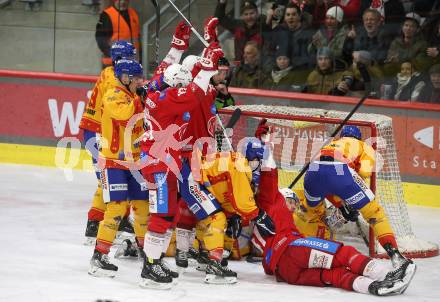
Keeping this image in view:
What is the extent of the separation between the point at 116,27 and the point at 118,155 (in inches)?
170

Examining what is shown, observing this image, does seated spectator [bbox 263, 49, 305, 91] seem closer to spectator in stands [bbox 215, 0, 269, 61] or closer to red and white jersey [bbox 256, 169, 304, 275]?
spectator in stands [bbox 215, 0, 269, 61]

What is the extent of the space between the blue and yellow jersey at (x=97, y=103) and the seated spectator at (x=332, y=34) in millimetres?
3115

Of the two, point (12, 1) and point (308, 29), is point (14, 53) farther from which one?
point (308, 29)

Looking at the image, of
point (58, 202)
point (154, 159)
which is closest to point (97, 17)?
point (58, 202)

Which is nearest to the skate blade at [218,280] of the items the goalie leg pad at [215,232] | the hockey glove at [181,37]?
the goalie leg pad at [215,232]

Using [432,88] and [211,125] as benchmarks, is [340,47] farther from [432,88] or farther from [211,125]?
[211,125]

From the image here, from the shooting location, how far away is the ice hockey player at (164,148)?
6203mm

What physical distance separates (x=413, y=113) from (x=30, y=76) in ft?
12.6

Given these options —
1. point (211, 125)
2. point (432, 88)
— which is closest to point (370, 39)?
point (432, 88)

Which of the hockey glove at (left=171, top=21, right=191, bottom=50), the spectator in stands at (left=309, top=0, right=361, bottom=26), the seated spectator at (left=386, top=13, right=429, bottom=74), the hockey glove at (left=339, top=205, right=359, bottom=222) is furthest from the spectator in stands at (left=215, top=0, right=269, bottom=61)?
the hockey glove at (left=339, top=205, right=359, bottom=222)

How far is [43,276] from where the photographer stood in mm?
6438

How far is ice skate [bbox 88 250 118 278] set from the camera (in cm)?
647

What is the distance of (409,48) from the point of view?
9352 mm

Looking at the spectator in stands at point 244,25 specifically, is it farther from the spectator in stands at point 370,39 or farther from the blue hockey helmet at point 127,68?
the blue hockey helmet at point 127,68
